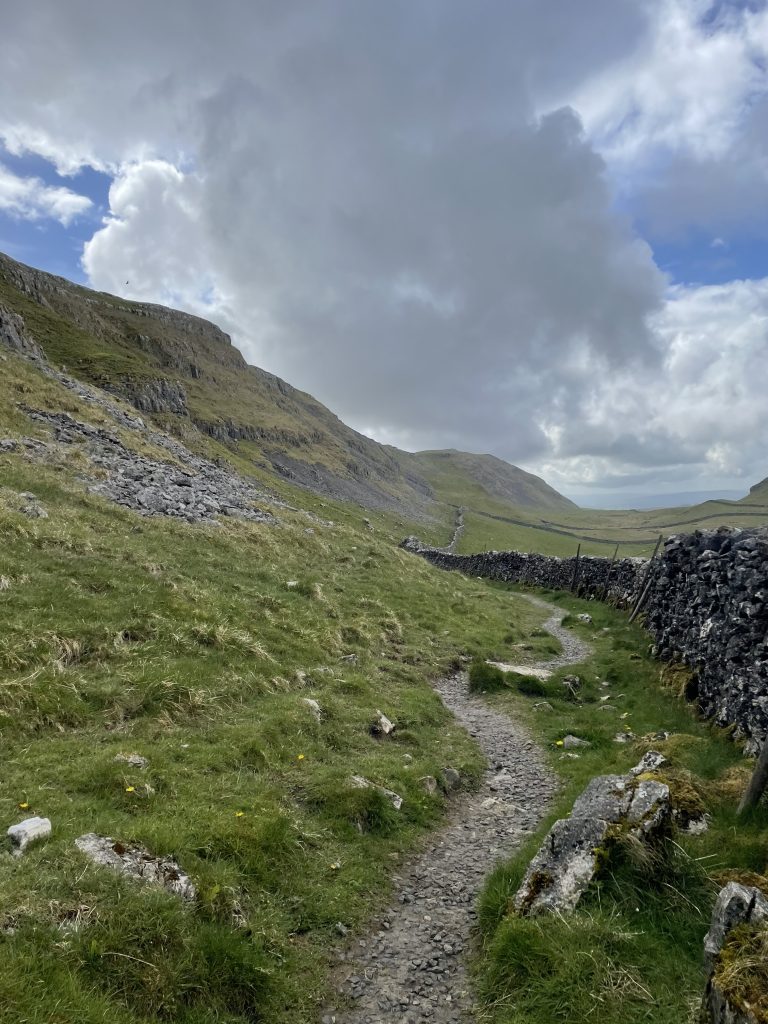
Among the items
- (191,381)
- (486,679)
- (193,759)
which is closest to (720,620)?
(486,679)

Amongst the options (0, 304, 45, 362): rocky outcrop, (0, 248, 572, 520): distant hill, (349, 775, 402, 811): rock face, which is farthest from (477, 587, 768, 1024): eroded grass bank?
(0, 248, 572, 520): distant hill

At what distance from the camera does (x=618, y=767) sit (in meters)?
12.3

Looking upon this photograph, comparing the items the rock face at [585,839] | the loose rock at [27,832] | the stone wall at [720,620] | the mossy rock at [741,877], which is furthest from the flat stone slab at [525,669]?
the loose rock at [27,832]

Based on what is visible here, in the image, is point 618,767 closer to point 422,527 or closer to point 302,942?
point 302,942

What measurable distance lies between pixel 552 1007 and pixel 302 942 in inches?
134

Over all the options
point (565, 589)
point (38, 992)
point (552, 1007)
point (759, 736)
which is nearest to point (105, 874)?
point (38, 992)

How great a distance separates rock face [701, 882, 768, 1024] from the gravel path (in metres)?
2.90

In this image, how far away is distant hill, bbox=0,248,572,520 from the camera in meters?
76.6

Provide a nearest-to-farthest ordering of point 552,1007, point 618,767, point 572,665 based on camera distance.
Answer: point 552,1007
point 618,767
point 572,665

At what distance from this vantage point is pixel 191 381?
13062cm

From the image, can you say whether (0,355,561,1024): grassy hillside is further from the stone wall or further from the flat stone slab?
the stone wall

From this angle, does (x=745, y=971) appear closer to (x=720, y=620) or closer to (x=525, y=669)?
(x=720, y=620)

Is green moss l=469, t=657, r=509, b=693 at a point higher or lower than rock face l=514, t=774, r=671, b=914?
lower

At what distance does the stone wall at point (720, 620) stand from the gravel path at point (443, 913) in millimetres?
4678
